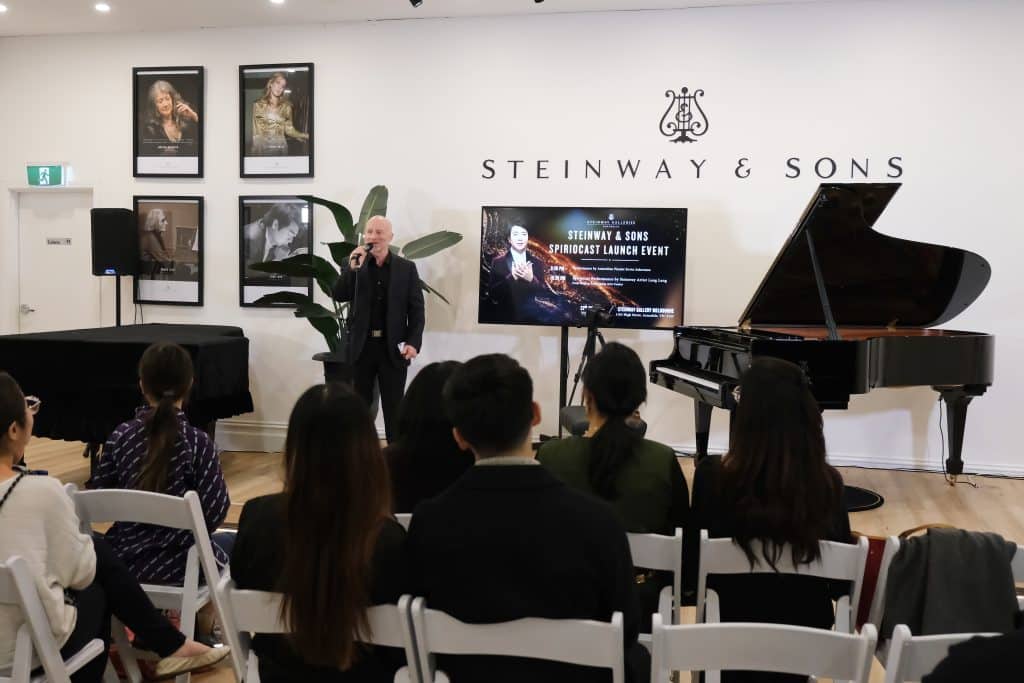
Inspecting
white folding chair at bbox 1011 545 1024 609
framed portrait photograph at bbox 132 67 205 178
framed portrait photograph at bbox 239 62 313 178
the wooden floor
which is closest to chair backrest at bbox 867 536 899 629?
white folding chair at bbox 1011 545 1024 609

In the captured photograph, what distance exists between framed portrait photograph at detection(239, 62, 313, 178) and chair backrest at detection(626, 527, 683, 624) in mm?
5125

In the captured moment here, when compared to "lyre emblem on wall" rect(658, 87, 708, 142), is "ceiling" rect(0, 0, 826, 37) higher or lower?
higher

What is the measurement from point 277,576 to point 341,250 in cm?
440

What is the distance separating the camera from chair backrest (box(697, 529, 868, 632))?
6.48ft

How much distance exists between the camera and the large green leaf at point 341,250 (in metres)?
5.85

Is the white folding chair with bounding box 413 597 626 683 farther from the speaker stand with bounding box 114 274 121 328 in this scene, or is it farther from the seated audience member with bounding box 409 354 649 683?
the speaker stand with bounding box 114 274 121 328

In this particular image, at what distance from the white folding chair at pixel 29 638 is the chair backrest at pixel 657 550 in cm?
133

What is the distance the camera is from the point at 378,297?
5.39 meters

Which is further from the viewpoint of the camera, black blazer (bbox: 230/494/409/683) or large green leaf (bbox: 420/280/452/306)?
large green leaf (bbox: 420/280/452/306)

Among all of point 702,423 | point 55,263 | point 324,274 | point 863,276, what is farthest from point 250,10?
point 863,276

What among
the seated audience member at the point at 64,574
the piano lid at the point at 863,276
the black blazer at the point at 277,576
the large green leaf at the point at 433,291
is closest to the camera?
the black blazer at the point at 277,576

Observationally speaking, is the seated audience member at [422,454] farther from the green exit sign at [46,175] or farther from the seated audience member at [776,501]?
the green exit sign at [46,175]

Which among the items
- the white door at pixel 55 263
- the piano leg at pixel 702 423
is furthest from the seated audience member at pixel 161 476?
the white door at pixel 55 263

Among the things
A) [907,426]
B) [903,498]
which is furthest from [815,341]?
[907,426]
